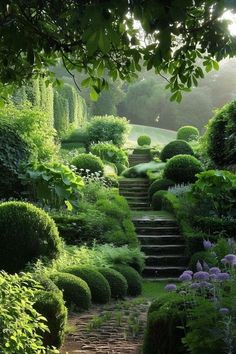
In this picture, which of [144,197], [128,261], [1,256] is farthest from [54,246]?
[144,197]

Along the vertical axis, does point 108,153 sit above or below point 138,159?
above

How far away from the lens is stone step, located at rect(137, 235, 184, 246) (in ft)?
35.0

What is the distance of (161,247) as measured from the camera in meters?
10.3

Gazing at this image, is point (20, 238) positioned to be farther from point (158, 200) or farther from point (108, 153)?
point (108, 153)

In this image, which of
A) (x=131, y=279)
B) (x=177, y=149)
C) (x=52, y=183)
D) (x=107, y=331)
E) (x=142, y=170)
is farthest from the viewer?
(x=142, y=170)

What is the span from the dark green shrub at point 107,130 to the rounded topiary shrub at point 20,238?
1786 cm

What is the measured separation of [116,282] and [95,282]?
0.61 m

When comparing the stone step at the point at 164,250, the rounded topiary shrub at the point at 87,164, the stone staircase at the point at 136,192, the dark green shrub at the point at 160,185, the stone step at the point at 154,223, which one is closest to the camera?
the stone step at the point at 164,250

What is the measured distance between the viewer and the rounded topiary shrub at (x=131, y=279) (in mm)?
7754

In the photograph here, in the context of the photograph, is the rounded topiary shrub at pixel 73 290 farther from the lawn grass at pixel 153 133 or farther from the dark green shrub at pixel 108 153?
the lawn grass at pixel 153 133

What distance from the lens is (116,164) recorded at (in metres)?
20.4

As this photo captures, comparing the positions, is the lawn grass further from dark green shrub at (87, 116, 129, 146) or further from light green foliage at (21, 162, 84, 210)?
light green foliage at (21, 162, 84, 210)

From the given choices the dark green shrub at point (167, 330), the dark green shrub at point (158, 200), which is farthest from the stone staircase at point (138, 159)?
the dark green shrub at point (167, 330)

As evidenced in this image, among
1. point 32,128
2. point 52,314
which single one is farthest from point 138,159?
point 52,314
